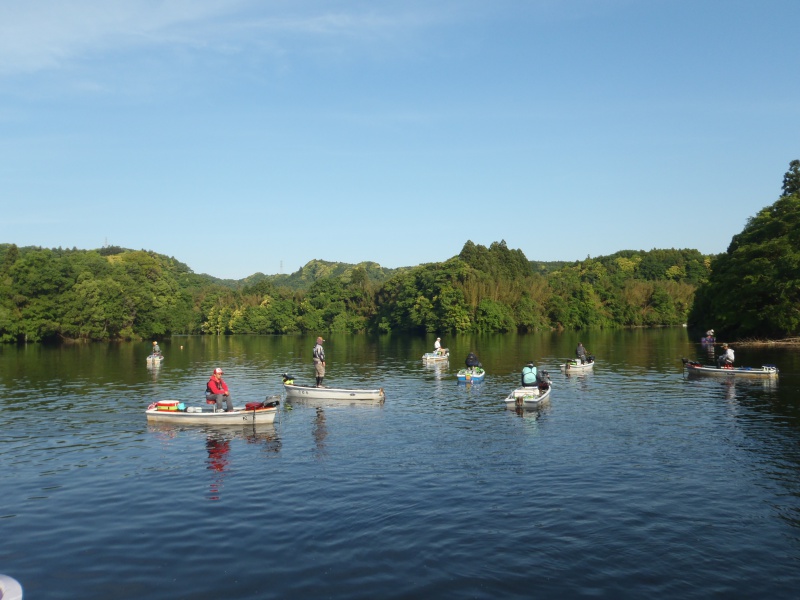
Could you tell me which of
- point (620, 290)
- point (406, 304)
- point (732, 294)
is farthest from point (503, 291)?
point (732, 294)

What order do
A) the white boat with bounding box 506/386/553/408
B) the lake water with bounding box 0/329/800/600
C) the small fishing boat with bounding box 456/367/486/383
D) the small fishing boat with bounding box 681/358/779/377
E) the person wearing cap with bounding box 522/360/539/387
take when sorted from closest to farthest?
the lake water with bounding box 0/329/800/600
the white boat with bounding box 506/386/553/408
the person wearing cap with bounding box 522/360/539/387
the small fishing boat with bounding box 681/358/779/377
the small fishing boat with bounding box 456/367/486/383

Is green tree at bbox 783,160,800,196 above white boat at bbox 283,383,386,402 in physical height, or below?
above

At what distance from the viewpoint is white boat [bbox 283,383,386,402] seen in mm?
38219

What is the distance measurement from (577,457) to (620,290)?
155634 mm

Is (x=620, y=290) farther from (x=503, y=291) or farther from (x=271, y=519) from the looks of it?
(x=271, y=519)

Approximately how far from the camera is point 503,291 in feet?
486

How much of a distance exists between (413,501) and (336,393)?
67.4ft

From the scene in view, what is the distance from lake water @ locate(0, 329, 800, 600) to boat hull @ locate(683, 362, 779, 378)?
25.9ft

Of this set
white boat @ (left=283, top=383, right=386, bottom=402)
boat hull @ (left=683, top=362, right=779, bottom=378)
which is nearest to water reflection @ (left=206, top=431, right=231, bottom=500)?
white boat @ (left=283, top=383, right=386, bottom=402)

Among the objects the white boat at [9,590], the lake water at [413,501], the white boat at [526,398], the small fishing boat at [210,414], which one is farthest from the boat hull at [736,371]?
the white boat at [9,590]

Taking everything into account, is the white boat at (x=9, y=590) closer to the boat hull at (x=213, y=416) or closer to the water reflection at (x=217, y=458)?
the water reflection at (x=217, y=458)

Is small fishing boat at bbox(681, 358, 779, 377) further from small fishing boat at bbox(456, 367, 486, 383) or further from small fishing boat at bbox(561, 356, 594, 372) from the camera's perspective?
small fishing boat at bbox(456, 367, 486, 383)

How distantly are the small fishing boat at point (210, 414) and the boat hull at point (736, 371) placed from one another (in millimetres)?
34911

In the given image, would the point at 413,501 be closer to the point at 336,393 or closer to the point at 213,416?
the point at 213,416
